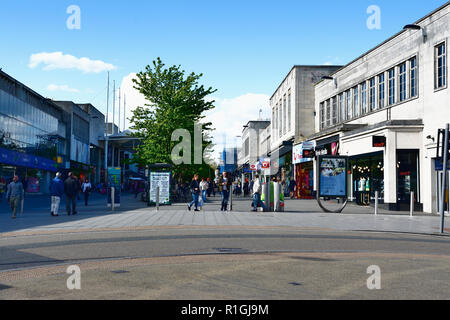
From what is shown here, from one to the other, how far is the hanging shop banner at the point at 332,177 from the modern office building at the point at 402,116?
3526 millimetres

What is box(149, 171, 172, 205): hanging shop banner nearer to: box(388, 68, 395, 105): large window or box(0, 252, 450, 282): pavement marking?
box(388, 68, 395, 105): large window

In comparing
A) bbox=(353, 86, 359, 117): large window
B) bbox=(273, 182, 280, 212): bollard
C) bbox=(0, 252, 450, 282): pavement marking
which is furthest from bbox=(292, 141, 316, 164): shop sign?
bbox=(0, 252, 450, 282): pavement marking

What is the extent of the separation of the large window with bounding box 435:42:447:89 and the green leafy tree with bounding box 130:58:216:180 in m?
18.0

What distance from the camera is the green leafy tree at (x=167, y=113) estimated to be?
120 ft

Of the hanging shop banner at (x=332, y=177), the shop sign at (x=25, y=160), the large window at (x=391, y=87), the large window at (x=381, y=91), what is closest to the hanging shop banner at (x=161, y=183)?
the hanging shop banner at (x=332, y=177)

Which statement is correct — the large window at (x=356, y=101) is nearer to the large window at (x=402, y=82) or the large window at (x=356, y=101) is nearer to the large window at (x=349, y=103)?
the large window at (x=349, y=103)

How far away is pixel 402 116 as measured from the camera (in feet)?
89.4

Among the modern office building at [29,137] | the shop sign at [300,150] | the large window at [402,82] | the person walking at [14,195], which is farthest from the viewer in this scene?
the modern office building at [29,137]

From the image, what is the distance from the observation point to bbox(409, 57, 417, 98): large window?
26141 mm

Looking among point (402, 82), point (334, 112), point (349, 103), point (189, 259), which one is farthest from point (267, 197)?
point (334, 112)

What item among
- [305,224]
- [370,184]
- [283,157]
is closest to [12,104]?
[283,157]

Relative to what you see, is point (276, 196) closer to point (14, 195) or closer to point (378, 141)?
point (378, 141)
